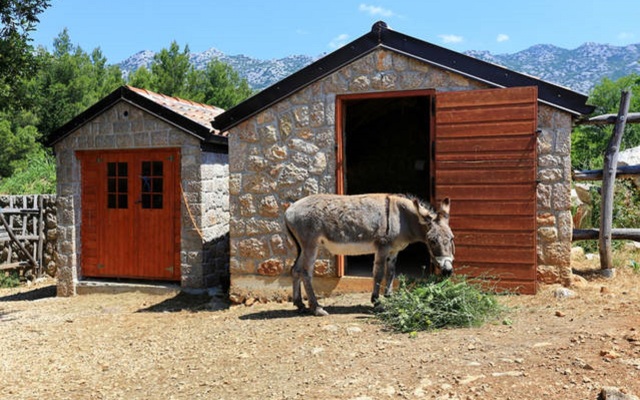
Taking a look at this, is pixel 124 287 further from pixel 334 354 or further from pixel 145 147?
pixel 334 354

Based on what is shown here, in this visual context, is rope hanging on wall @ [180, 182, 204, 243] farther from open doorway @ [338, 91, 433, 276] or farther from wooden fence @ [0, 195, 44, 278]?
wooden fence @ [0, 195, 44, 278]

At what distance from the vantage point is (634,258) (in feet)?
29.7

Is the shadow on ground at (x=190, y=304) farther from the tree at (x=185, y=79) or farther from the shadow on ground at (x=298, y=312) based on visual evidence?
the tree at (x=185, y=79)

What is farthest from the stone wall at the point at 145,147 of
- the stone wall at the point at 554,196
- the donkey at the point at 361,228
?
the stone wall at the point at 554,196

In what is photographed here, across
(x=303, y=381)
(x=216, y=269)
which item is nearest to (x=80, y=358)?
(x=303, y=381)

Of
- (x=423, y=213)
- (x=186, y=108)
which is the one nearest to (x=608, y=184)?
(x=423, y=213)

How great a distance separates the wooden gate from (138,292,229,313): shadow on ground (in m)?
3.92

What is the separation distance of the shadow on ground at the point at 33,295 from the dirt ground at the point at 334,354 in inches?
109

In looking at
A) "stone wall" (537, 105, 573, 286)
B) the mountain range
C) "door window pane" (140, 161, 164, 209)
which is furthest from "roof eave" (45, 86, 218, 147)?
the mountain range

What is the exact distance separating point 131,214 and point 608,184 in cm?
819

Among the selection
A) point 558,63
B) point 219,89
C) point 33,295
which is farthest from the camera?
point 558,63

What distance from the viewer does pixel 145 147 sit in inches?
390

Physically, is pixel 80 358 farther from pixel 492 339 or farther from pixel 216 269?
pixel 492 339

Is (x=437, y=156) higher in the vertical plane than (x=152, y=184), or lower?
higher
